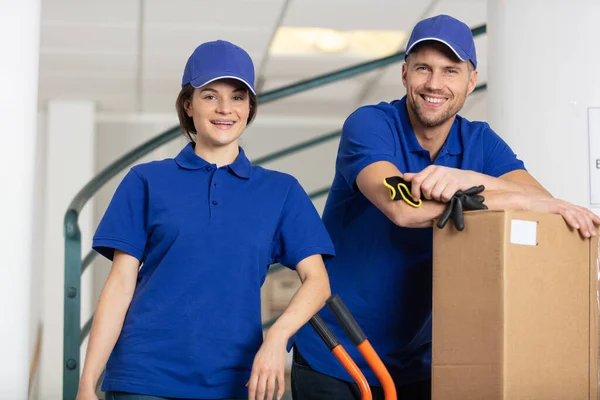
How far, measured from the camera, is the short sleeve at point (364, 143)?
163cm

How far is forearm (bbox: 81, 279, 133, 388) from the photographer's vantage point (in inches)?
56.4

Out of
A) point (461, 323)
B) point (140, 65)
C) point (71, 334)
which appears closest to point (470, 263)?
point (461, 323)

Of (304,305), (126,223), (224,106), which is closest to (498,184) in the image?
(304,305)

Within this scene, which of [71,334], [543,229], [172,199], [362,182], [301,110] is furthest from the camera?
[301,110]

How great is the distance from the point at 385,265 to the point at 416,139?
27 cm

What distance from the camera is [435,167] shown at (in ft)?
4.89

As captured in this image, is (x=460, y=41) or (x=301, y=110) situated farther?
(x=301, y=110)

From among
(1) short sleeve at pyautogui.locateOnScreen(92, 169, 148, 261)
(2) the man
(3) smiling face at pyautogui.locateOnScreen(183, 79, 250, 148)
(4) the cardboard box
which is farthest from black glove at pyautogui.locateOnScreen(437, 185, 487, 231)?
(1) short sleeve at pyautogui.locateOnScreen(92, 169, 148, 261)

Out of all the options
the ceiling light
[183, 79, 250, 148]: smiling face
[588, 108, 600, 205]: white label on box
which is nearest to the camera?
[183, 79, 250, 148]: smiling face

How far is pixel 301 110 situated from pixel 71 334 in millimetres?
5487

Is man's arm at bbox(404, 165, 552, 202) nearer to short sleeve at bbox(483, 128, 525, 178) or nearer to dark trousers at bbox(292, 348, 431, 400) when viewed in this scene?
short sleeve at bbox(483, 128, 525, 178)

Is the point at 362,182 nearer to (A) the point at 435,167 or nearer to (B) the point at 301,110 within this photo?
(A) the point at 435,167

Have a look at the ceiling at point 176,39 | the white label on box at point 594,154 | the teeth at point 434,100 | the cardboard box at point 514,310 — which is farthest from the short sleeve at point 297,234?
the ceiling at point 176,39

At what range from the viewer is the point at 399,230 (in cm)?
170
